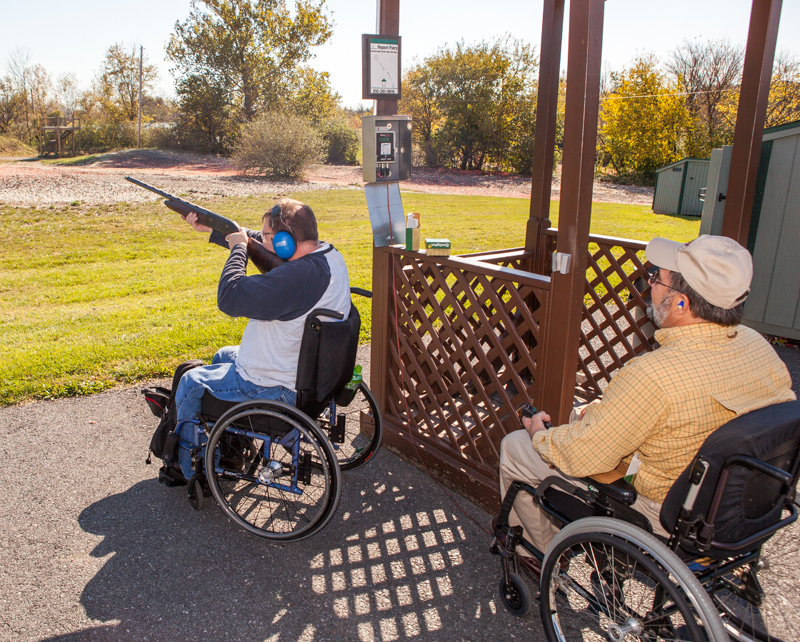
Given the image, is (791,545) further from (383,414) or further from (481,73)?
(481,73)

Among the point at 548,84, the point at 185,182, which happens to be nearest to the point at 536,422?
the point at 548,84

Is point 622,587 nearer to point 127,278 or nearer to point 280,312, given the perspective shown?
point 280,312

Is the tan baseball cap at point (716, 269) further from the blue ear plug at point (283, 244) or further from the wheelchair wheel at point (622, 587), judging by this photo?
the blue ear plug at point (283, 244)

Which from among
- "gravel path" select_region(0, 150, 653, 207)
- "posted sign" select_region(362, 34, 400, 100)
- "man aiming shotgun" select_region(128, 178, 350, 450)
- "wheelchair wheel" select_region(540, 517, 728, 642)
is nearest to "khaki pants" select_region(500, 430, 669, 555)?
"wheelchair wheel" select_region(540, 517, 728, 642)

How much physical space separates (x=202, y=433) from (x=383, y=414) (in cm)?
123

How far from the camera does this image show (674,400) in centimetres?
173

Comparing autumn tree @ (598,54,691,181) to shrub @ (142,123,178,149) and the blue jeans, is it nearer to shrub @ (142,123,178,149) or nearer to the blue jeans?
shrub @ (142,123,178,149)

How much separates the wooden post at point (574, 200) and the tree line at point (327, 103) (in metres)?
22.8

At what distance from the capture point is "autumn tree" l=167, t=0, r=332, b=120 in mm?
37406

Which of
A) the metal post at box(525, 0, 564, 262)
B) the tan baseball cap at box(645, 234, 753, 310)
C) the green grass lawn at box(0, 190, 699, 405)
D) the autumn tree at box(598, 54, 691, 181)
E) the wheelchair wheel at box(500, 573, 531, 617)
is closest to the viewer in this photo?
the tan baseball cap at box(645, 234, 753, 310)

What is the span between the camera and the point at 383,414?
3.77 meters

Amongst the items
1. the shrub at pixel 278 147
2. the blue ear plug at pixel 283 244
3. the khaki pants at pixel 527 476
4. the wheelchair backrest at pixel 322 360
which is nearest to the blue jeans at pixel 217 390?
the wheelchair backrest at pixel 322 360

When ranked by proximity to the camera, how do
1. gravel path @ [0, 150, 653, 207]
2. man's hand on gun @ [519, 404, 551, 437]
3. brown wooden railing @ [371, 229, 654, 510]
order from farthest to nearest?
1. gravel path @ [0, 150, 653, 207]
2. brown wooden railing @ [371, 229, 654, 510]
3. man's hand on gun @ [519, 404, 551, 437]

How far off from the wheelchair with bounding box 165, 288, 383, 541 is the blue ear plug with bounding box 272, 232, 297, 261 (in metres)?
0.33
